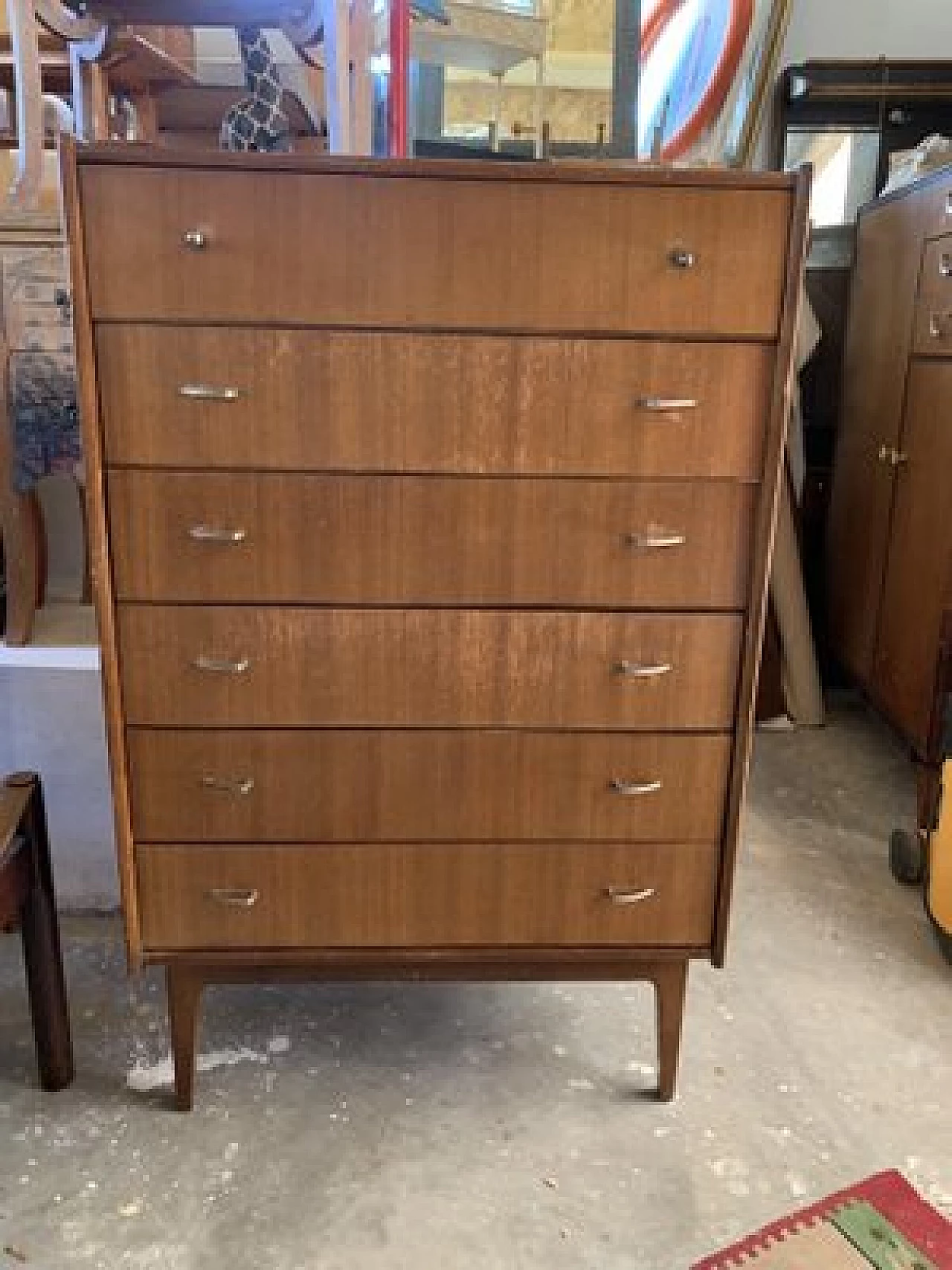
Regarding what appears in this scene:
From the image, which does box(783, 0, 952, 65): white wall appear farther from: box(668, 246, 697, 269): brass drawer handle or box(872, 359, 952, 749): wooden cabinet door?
box(668, 246, 697, 269): brass drawer handle

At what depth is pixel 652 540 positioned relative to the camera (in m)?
1.18

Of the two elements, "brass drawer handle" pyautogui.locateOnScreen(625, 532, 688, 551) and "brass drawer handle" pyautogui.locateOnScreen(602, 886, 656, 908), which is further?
"brass drawer handle" pyautogui.locateOnScreen(602, 886, 656, 908)

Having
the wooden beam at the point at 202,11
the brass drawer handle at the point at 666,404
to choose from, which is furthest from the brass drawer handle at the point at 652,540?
the wooden beam at the point at 202,11

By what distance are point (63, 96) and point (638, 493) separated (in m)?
1.51

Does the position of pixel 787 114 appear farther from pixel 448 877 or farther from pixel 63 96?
pixel 448 877

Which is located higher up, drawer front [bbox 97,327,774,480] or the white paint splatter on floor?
drawer front [bbox 97,327,774,480]

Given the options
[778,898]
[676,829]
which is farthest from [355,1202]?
[778,898]

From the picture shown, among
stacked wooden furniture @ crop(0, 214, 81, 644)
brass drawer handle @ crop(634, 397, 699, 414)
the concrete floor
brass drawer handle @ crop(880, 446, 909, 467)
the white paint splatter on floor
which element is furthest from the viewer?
brass drawer handle @ crop(880, 446, 909, 467)

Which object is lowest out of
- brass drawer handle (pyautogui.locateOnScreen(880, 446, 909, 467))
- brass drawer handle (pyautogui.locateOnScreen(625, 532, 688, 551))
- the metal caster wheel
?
the metal caster wheel

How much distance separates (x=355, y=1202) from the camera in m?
1.27

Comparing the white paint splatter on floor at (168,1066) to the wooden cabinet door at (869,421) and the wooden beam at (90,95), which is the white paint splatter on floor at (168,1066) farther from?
the wooden cabinet door at (869,421)

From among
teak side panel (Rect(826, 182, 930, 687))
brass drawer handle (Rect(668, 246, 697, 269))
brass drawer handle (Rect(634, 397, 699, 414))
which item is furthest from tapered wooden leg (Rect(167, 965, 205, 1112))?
teak side panel (Rect(826, 182, 930, 687))

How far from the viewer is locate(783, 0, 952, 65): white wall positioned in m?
2.60

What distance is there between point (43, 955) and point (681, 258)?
3.84 ft
